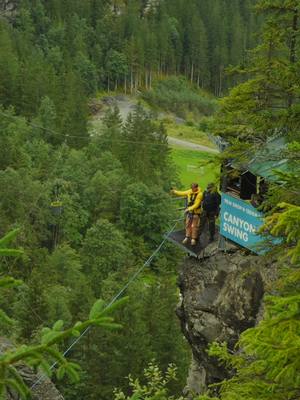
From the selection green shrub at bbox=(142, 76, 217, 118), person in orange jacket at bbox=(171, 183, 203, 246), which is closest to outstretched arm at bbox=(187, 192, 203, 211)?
A: person in orange jacket at bbox=(171, 183, 203, 246)

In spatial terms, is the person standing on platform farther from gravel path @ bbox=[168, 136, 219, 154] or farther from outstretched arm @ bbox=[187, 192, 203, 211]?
gravel path @ bbox=[168, 136, 219, 154]

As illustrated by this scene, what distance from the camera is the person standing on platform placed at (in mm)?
18672

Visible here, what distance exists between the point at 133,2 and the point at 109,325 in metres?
141

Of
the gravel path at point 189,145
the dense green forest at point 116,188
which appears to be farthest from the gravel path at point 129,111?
the dense green forest at point 116,188

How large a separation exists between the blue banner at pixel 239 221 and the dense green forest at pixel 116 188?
5.54 feet

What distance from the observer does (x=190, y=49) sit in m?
135

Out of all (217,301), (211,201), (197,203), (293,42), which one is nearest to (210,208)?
(211,201)

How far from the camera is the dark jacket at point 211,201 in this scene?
18.8 m

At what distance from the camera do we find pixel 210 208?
62.3 feet

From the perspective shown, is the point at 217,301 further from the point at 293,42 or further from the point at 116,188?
the point at 116,188

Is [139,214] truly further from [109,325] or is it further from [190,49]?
[190,49]

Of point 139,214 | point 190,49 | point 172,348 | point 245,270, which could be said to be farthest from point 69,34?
point 245,270

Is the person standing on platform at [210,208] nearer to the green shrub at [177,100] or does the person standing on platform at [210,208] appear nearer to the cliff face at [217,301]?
the cliff face at [217,301]

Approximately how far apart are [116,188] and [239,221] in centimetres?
4717
